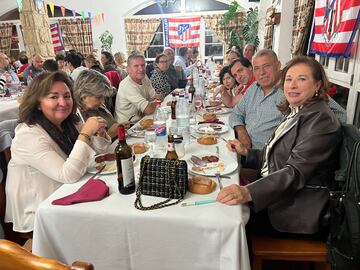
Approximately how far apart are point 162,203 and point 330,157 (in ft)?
2.37

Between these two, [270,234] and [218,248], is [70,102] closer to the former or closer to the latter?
[218,248]

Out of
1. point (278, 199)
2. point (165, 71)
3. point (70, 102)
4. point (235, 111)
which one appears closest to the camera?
point (278, 199)

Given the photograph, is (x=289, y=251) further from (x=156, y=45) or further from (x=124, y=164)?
(x=156, y=45)

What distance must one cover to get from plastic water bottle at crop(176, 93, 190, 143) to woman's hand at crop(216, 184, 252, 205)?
0.64 m

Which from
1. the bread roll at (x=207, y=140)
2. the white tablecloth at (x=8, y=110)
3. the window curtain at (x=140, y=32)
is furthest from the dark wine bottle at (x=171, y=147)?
the window curtain at (x=140, y=32)

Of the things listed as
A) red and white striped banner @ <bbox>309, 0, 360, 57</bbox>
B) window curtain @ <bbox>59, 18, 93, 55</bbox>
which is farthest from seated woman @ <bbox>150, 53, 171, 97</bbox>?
window curtain @ <bbox>59, 18, 93, 55</bbox>

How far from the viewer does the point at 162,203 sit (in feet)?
3.24

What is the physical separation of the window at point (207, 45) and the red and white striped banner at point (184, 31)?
0.66 feet

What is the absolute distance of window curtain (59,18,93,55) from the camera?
309 inches

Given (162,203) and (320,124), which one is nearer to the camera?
(162,203)

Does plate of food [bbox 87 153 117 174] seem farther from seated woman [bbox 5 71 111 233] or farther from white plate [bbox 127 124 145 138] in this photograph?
white plate [bbox 127 124 145 138]

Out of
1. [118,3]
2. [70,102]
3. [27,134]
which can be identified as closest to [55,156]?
[27,134]

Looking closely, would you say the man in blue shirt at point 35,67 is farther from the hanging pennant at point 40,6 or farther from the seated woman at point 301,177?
the seated woman at point 301,177

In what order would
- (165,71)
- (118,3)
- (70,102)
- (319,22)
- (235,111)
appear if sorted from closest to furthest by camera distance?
1. (70,102)
2. (235,111)
3. (319,22)
4. (165,71)
5. (118,3)
